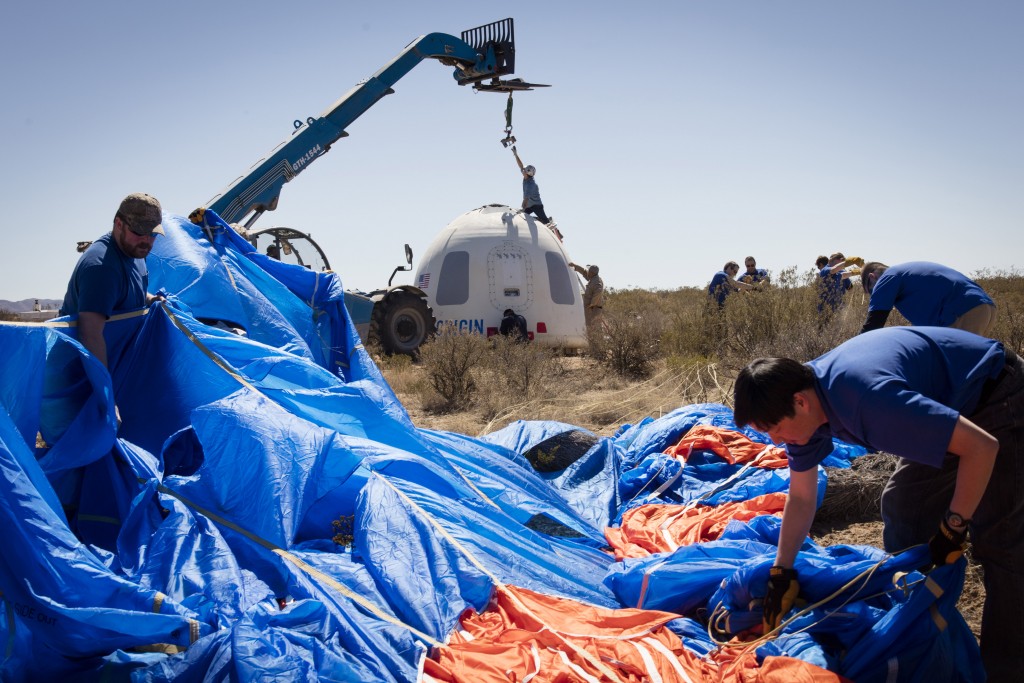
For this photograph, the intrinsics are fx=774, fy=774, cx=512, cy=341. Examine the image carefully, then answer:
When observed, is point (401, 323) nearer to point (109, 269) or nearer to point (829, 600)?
point (109, 269)

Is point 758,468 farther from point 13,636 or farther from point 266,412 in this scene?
point 13,636

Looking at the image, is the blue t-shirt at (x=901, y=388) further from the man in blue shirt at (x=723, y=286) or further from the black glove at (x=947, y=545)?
the man in blue shirt at (x=723, y=286)

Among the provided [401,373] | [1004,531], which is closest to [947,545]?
[1004,531]

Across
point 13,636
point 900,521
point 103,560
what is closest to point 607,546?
point 900,521

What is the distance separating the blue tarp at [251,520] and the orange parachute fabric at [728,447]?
0.41 metres

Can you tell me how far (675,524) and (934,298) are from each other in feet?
6.32

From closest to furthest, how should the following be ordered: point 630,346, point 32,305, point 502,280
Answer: point 630,346, point 502,280, point 32,305

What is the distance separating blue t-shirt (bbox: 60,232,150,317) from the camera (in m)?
3.32

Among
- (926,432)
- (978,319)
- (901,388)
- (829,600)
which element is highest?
(978,319)

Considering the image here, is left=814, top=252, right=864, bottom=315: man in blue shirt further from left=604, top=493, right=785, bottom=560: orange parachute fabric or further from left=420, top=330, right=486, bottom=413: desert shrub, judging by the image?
left=604, top=493, right=785, bottom=560: orange parachute fabric

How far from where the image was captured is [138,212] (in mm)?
3396

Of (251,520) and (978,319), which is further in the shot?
(978,319)

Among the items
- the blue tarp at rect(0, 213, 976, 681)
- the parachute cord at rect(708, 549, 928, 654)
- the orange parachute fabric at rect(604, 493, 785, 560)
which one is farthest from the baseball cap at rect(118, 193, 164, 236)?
the parachute cord at rect(708, 549, 928, 654)

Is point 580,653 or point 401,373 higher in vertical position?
point 401,373
